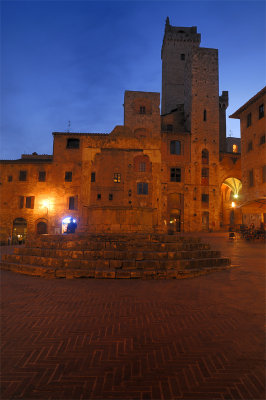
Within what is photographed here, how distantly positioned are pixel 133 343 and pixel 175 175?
2791cm

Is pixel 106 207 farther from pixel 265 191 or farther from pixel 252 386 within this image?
pixel 265 191

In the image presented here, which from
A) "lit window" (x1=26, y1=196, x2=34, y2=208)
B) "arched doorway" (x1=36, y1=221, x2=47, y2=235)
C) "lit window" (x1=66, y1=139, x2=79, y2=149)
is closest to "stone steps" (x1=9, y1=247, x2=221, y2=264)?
"arched doorway" (x1=36, y1=221, x2=47, y2=235)

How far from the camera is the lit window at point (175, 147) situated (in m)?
30.5

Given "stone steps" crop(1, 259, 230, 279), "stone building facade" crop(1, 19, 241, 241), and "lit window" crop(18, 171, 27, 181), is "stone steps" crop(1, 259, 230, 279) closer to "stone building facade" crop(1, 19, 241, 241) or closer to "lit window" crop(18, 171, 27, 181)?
"stone building facade" crop(1, 19, 241, 241)

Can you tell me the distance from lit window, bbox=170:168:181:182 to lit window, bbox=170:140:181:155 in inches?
95.6

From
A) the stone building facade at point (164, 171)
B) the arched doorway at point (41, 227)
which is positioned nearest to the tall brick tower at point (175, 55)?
the stone building facade at point (164, 171)

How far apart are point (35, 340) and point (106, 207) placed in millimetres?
8329

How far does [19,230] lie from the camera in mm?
28188

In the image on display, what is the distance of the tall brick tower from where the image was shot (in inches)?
1658

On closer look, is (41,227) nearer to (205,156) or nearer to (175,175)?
(175,175)

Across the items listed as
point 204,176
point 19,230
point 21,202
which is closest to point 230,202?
point 204,176

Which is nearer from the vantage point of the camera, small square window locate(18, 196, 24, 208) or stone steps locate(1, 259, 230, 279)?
stone steps locate(1, 259, 230, 279)

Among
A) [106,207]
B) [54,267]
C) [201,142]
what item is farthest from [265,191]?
[54,267]

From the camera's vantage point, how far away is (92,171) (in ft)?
41.9
